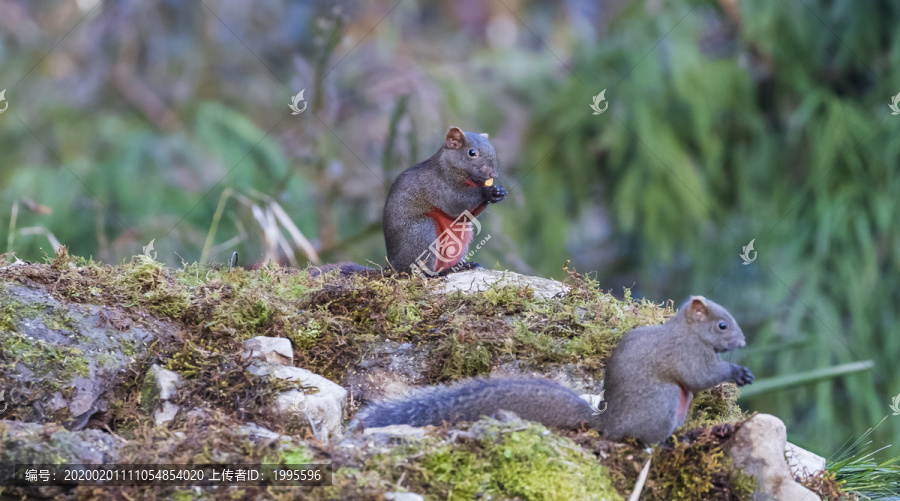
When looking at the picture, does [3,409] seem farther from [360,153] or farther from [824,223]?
[824,223]

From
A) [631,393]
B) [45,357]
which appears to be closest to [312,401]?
[45,357]

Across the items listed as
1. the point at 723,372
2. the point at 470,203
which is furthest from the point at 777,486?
the point at 470,203

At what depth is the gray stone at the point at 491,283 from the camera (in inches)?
166

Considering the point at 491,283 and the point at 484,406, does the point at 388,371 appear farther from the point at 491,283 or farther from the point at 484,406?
the point at 491,283

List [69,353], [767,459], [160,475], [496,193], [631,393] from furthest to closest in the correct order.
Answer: [496,193] < [69,353] < [631,393] < [767,459] < [160,475]

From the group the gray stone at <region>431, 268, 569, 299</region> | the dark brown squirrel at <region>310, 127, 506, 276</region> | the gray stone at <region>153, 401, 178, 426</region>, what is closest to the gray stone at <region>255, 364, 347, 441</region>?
the gray stone at <region>153, 401, 178, 426</region>

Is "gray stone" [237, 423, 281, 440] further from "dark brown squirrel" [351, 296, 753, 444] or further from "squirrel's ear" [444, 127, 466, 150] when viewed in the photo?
"squirrel's ear" [444, 127, 466, 150]

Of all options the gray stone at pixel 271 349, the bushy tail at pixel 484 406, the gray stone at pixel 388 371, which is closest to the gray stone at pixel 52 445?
the gray stone at pixel 271 349

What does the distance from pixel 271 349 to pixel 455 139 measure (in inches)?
79.5

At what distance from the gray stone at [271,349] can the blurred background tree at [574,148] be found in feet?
9.33

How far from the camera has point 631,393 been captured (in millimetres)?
3039

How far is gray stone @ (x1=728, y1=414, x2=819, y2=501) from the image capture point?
2.87m

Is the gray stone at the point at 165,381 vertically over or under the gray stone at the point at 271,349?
under

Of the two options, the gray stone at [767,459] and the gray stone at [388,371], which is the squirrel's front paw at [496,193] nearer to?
the gray stone at [388,371]
